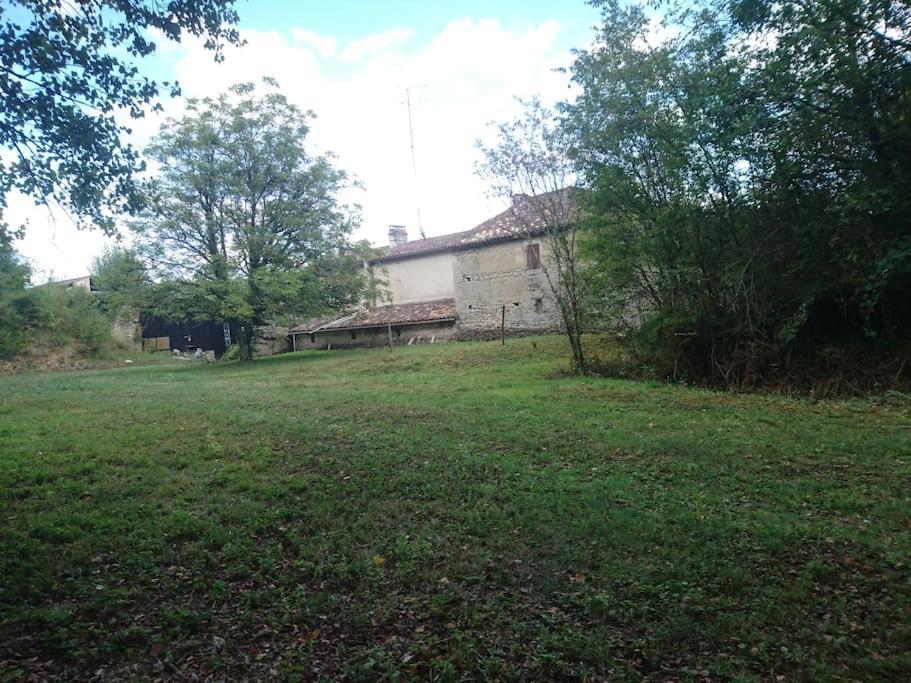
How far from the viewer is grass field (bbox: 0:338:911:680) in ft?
10.6

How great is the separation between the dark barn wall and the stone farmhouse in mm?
9483

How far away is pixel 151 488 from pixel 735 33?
11.9 metres

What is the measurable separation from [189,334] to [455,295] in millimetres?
22875

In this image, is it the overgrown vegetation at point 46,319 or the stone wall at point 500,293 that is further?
the overgrown vegetation at point 46,319

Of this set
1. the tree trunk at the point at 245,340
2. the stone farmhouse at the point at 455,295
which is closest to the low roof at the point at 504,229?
the stone farmhouse at the point at 455,295

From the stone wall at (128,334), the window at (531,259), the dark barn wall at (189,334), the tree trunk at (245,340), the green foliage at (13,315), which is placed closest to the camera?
the window at (531,259)

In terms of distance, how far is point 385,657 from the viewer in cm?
327

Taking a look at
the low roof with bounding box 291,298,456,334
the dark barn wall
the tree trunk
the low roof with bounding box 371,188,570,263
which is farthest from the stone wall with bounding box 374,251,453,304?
the dark barn wall

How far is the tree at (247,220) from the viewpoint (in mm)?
21641

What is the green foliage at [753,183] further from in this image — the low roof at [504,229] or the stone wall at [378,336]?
the stone wall at [378,336]

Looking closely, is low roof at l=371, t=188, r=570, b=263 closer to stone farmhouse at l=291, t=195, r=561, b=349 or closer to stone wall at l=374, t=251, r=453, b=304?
stone farmhouse at l=291, t=195, r=561, b=349

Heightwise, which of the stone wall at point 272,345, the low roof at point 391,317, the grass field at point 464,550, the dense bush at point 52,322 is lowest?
the grass field at point 464,550

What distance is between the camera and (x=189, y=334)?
39312 millimetres

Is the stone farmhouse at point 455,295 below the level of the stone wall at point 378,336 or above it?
above
